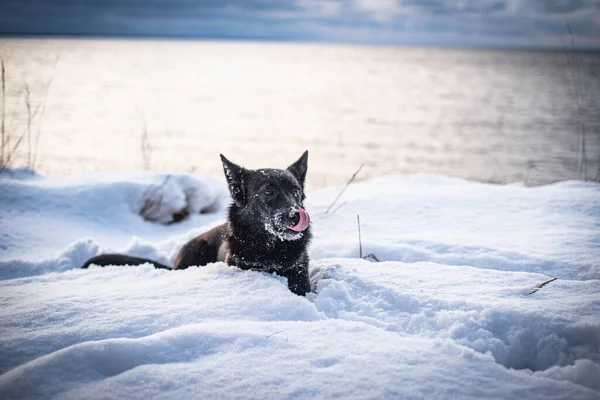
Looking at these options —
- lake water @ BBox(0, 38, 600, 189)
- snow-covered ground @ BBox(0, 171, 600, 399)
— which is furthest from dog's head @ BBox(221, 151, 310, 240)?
lake water @ BBox(0, 38, 600, 189)

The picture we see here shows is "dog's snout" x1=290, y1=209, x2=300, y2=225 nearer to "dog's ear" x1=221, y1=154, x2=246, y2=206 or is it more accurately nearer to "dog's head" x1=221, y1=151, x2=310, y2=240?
"dog's head" x1=221, y1=151, x2=310, y2=240

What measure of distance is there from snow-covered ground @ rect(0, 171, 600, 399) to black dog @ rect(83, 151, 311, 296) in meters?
0.20

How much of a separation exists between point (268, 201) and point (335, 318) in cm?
137

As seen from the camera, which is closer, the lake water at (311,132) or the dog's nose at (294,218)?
the dog's nose at (294,218)

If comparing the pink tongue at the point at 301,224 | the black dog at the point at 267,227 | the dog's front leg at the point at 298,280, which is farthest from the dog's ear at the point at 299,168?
the dog's front leg at the point at 298,280

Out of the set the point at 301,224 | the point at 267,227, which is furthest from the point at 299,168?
the point at 301,224

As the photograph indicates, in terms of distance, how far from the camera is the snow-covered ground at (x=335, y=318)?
197 cm

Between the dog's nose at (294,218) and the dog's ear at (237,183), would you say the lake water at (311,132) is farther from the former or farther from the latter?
the dog's nose at (294,218)

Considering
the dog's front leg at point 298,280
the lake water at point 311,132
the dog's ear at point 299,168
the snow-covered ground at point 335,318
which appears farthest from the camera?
the lake water at point 311,132

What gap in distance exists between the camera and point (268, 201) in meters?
3.89

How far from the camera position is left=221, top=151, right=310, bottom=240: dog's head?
12.1 feet

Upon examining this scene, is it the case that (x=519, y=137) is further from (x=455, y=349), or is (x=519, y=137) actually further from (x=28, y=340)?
(x=28, y=340)

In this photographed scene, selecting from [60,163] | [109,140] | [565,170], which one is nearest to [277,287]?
[60,163]

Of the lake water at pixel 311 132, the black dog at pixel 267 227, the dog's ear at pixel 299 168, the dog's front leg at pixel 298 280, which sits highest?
the dog's ear at pixel 299 168
